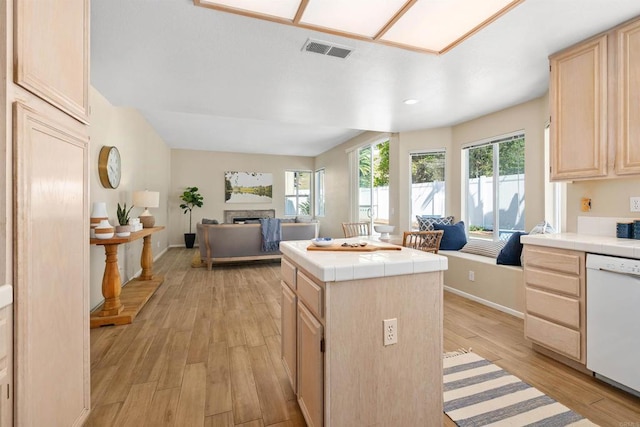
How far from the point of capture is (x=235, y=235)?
5500 mm

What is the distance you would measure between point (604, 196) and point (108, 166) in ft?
16.3

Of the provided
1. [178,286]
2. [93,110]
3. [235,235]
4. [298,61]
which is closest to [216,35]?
[298,61]

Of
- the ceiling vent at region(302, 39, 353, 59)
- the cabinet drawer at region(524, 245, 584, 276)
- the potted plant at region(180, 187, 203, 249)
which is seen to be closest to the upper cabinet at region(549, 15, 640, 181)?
the cabinet drawer at region(524, 245, 584, 276)

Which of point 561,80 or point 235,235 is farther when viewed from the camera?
point 235,235

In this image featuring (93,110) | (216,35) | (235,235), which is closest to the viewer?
(216,35)

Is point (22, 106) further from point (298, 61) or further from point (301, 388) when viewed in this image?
point (298, 61)

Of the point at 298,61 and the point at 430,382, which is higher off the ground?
the point at 298,61

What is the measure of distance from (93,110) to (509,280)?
190 inches

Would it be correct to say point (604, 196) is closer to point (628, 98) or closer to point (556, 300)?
point (628, 98)

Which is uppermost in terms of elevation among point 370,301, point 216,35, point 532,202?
point 216,35

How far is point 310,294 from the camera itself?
137 cm

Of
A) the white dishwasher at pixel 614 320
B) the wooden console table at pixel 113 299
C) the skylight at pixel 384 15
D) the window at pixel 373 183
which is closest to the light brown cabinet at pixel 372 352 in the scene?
the white dishwasher at pixel 614 320

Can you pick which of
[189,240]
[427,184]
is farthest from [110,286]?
[189,240]

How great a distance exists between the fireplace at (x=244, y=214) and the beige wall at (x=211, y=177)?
0.40 feet
